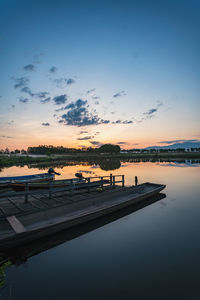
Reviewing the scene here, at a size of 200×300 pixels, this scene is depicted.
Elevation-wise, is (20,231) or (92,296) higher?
(20,231)

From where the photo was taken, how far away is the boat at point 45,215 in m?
6.84

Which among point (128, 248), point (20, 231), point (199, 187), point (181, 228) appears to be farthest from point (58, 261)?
point (199, 187)

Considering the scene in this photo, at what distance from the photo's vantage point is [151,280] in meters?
5.89

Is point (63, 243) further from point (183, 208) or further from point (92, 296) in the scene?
point (183, 208)

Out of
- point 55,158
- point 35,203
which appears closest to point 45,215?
point 35,203

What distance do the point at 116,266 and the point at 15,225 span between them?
4.97 meters

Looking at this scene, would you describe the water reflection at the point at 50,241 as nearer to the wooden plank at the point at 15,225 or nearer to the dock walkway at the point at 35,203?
the wooden plank at the point at 15,225

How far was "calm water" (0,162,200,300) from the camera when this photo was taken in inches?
210

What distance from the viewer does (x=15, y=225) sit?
7.01 metres

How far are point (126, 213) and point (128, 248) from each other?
4712 millimetres

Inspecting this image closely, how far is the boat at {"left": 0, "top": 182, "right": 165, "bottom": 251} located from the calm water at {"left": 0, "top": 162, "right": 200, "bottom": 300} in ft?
2.73

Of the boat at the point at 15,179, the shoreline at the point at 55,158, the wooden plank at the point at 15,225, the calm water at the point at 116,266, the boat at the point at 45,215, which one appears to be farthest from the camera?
the shoreline at the point at 55,158

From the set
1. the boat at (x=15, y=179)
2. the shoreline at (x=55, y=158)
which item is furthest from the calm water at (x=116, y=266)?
the shoreline at (x=55, y=158)

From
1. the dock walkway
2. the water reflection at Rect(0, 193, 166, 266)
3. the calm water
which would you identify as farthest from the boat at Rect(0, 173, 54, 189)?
the calm water
